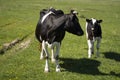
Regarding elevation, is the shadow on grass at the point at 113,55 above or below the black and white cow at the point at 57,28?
below

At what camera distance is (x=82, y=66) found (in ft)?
60.7

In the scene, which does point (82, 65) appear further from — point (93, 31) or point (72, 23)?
point (72, 23)

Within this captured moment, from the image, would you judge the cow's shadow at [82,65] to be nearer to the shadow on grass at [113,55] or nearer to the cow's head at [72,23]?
the shadow on grass at [113,55]

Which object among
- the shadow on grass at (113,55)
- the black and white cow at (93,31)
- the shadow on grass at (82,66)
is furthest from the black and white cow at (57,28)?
the shadow on grass at (113,55)

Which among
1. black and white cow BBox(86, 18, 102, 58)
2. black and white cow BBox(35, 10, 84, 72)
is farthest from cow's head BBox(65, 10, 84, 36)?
black and white cow BBox(86, 18, 102, 58)

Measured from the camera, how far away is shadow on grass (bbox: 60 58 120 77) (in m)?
17.3

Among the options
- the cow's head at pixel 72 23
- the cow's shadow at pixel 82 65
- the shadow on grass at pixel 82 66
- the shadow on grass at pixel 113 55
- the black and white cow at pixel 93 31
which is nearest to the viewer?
the cow's head at pixel 72 23

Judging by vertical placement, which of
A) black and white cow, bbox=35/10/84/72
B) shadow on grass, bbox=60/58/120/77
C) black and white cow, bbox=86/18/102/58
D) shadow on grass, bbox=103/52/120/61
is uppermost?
black and white cow, bbox=35/10/84/72

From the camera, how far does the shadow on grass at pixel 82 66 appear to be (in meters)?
17.3

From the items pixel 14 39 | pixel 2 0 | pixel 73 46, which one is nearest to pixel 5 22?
pixel 14 39

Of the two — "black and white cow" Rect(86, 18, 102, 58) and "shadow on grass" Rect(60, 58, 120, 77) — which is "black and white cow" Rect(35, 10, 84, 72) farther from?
"black and white cow" Rect(86, 18, 102, 58)

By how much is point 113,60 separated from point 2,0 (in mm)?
75466

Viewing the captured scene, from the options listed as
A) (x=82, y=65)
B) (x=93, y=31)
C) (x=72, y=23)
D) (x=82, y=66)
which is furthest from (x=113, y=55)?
(x=72, y=23)

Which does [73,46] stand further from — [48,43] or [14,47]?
[48,43]
